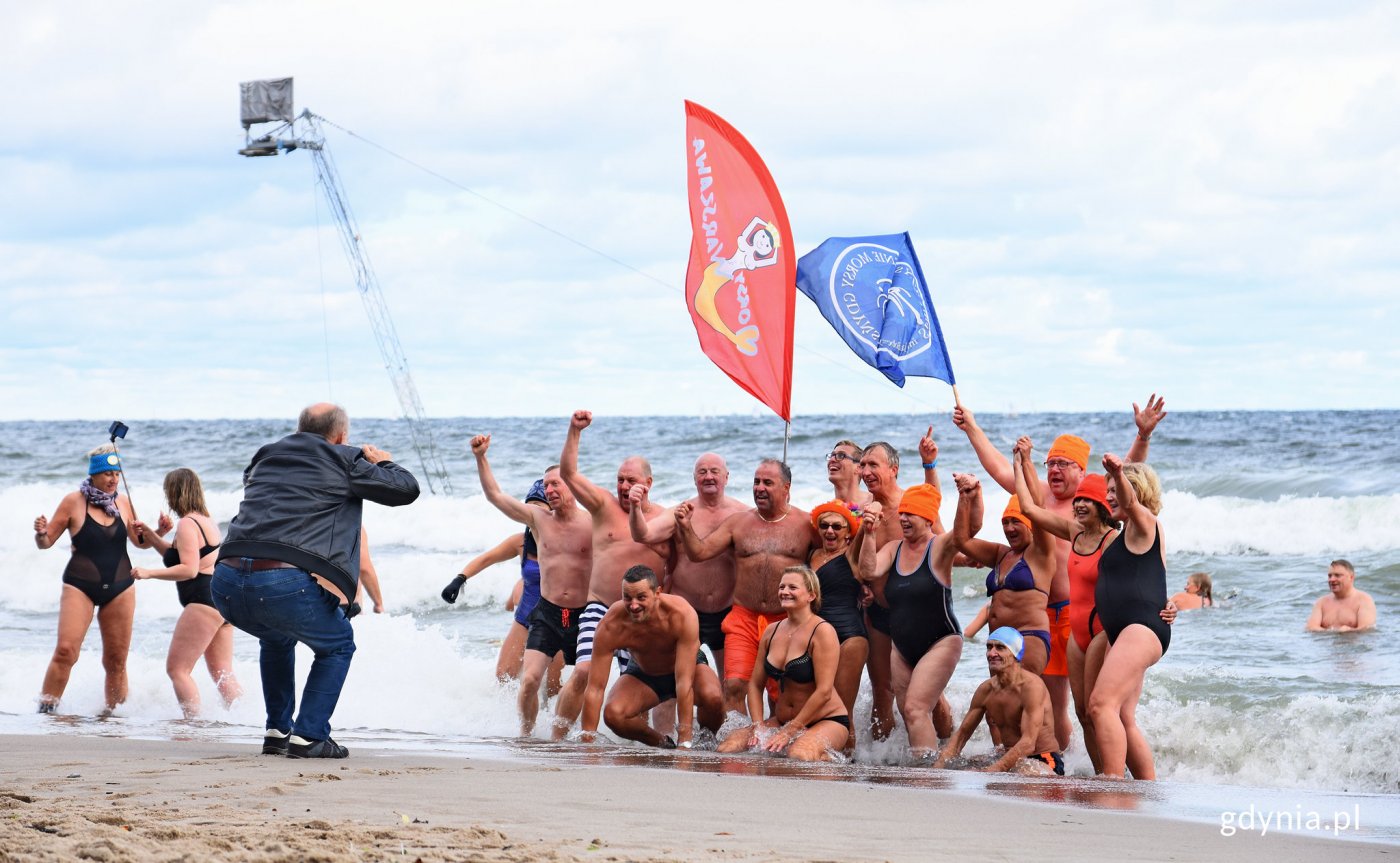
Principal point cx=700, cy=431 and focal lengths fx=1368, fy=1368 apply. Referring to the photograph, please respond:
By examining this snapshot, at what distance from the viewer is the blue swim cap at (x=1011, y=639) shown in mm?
7102

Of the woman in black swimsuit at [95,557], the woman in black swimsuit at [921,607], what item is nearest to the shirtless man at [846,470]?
the woman in black swimsuit at [921,607]

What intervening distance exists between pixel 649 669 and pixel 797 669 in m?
0.91

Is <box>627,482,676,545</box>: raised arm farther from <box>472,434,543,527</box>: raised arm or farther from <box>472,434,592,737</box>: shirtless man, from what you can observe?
<box>472,434,543,527</box>: raised arm

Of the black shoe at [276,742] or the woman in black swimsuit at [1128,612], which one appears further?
the woman in black swimsuit at [1128,612]

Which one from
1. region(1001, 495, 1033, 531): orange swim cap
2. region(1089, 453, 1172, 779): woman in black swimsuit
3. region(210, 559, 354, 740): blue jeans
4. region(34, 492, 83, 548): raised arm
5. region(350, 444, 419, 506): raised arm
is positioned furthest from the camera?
region(34, 492, 83, 548): raised arm

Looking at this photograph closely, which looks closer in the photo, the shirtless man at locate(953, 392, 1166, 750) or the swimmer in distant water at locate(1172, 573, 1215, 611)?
the shirtless man at locate(953, 392, 1166, 750)

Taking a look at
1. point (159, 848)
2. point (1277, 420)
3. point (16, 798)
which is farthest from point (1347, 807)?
point (1277, 420)

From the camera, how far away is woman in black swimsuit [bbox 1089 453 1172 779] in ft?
22.0

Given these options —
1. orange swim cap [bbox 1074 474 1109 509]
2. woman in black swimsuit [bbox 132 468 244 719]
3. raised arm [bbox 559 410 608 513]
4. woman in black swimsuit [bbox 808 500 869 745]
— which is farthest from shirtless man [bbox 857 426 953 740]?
woman in black swimsuit [bbox 132 468 244 719]

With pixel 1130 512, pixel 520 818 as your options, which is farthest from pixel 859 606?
pixel 520 818

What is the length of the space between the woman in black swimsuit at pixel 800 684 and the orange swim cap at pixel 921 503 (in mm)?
657

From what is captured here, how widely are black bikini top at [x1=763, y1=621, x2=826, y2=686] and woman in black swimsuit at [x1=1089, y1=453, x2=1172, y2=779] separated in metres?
1.51

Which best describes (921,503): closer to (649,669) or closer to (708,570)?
(708,570)

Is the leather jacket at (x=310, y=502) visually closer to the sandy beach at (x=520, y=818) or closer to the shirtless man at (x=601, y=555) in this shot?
the sandy beach at (x=520, y=818)
